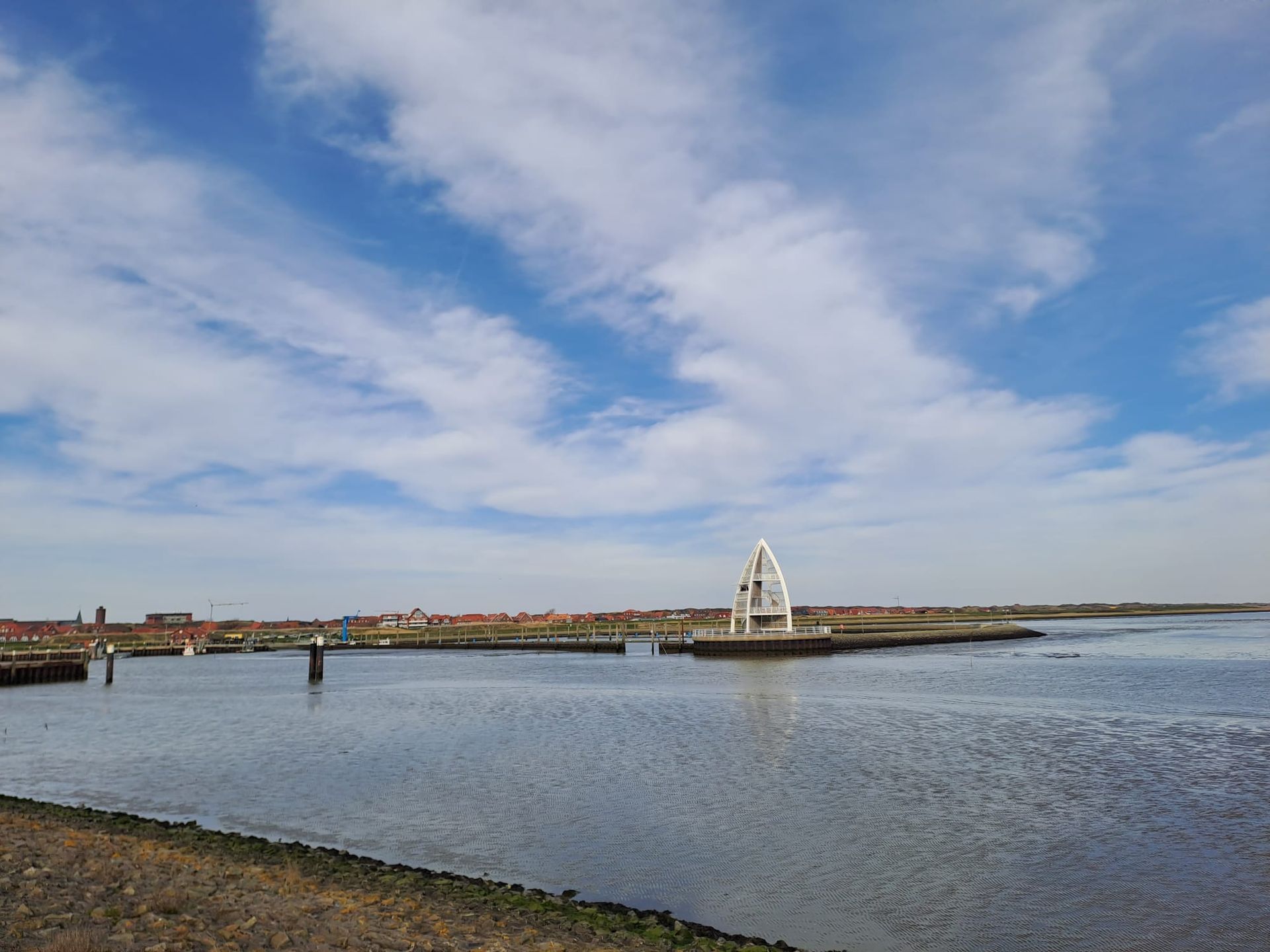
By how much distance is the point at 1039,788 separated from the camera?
72.9 ft

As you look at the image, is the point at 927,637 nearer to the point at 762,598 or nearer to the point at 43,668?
the point at 762,598

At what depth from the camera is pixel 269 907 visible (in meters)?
11.2

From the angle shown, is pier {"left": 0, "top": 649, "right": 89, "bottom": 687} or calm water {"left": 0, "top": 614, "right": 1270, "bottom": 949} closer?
calm water {"left": 0, "top": 614, "right": 1270, "bottom": 949}

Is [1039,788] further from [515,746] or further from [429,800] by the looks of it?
[515,746]

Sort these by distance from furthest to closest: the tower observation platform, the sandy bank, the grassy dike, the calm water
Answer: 1. the sandy bank
2. the tower observation platform
3. the calm water
4. the grassy dike

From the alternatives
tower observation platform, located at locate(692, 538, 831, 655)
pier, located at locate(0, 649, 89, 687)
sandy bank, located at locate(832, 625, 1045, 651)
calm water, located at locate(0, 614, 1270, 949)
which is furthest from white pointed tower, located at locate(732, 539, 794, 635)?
pier, located at locate(0, 649, 89, 687)

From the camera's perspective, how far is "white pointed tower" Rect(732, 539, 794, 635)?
10269cm

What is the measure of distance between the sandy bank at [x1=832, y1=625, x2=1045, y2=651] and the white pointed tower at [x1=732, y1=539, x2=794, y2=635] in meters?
11.5

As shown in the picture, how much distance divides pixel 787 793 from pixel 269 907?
47.8ft

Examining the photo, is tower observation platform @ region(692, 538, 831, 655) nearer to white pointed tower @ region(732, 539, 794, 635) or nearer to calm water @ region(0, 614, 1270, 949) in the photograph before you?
white pointed tower @ region(732, 539, 794, 635)

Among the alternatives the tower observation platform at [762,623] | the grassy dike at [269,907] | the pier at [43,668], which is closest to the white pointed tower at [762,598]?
the tower observation platform at [762,623]

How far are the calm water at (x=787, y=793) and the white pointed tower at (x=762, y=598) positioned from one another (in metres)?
48.3

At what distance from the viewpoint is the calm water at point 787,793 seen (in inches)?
538

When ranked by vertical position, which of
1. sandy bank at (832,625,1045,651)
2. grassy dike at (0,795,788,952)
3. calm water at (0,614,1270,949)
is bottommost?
sandy bank at (832,625,1045,651)
